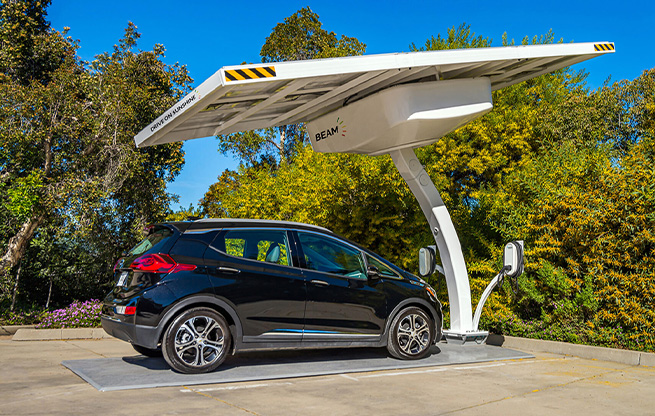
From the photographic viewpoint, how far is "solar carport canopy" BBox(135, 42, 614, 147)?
22.4ft

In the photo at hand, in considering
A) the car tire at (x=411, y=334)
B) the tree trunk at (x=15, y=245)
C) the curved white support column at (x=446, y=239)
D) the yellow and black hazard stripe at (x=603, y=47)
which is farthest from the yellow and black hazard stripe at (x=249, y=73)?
the tree trunk at (x=15, y=245)

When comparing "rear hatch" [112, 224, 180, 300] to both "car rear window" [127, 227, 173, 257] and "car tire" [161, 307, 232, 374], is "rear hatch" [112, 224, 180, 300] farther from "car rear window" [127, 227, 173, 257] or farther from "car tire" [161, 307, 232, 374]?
"car tire" [161, 307, 232, 374]

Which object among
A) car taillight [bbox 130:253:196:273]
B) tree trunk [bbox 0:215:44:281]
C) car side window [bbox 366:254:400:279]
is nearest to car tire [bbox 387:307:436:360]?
car side window [bbox 366:254:400:279]

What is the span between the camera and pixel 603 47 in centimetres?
825

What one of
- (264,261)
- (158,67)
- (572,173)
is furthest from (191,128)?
(158,67)

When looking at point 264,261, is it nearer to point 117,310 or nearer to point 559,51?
point 117,310

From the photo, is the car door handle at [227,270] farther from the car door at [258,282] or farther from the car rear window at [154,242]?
the car rear window at [154,242]

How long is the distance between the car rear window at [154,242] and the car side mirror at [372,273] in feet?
8.10

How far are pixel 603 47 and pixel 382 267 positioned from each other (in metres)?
4.42

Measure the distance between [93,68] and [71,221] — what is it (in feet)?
14.7

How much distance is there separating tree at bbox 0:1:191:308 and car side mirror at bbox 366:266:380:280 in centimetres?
812

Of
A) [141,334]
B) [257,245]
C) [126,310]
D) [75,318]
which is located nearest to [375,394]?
[257,245]

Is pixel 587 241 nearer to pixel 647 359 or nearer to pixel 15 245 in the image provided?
pixel 647 359

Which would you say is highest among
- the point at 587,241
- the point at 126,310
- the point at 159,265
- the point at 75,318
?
the point at 587,241
